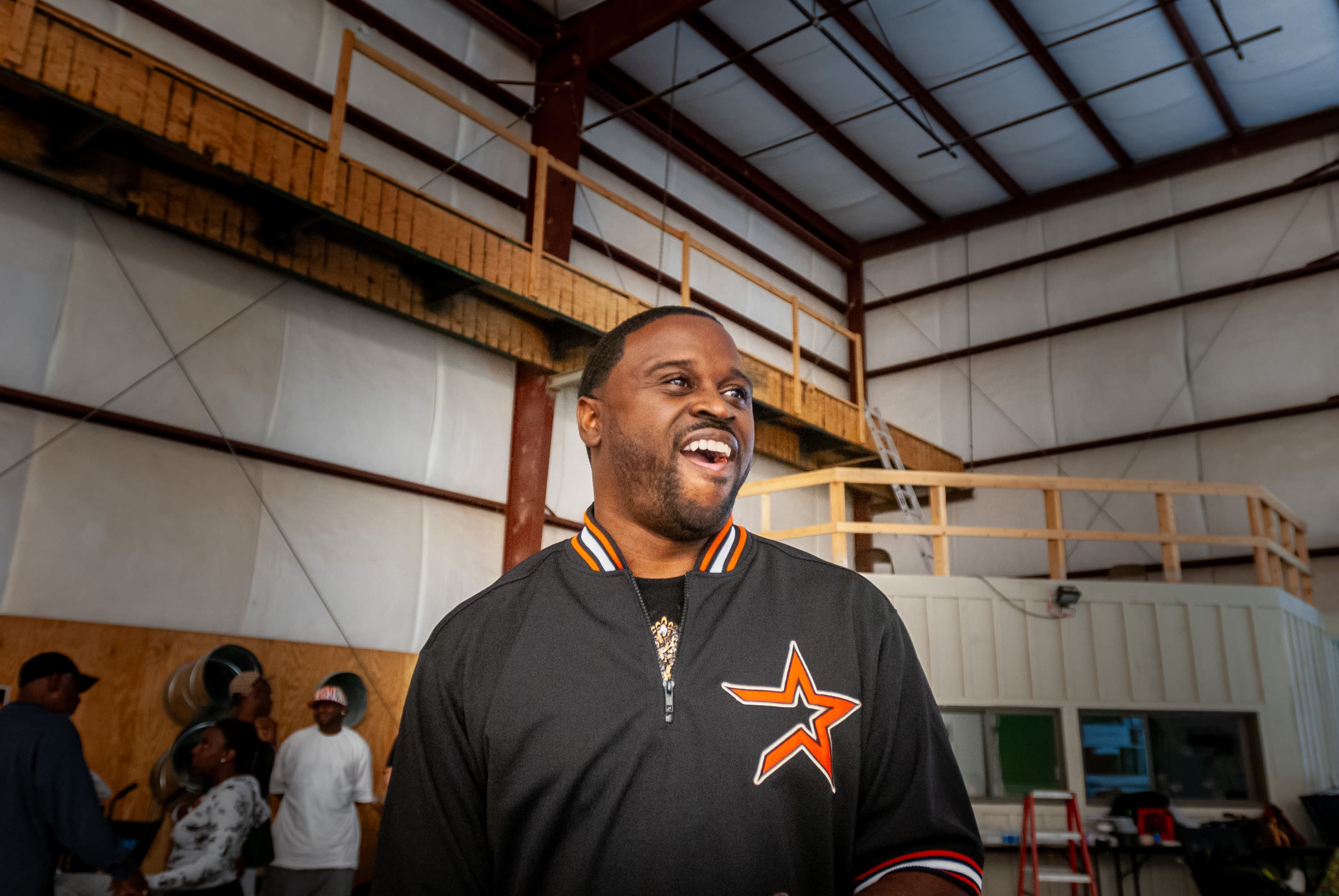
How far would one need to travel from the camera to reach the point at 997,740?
9258 mm

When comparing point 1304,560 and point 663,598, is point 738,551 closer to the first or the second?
point 663,598

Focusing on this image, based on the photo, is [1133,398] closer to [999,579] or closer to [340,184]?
[999,579]

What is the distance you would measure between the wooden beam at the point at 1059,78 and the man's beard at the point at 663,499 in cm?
1272

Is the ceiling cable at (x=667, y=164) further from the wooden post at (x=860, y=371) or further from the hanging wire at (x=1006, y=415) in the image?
the hanging wire at (x=1006, y=415)

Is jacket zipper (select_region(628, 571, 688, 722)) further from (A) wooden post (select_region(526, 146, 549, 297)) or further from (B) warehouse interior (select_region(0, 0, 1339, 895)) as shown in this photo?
(A) wooden post (select_region(526, 146, 549, 297))

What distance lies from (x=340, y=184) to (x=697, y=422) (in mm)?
7235

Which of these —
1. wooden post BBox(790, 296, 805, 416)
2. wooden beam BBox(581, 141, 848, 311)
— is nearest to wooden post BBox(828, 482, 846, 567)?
wooden post BBox(790, 296, 805, 416)

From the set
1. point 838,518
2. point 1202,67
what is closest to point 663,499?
point 838,518

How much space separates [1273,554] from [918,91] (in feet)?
26.8

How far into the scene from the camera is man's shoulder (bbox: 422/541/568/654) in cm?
173

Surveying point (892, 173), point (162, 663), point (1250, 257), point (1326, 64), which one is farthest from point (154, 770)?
point (1326, 64)

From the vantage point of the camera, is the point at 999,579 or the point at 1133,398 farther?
the point at 1133,398

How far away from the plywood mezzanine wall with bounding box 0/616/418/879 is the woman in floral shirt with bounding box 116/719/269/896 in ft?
7.33

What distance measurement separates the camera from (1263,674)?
30.5 ft
